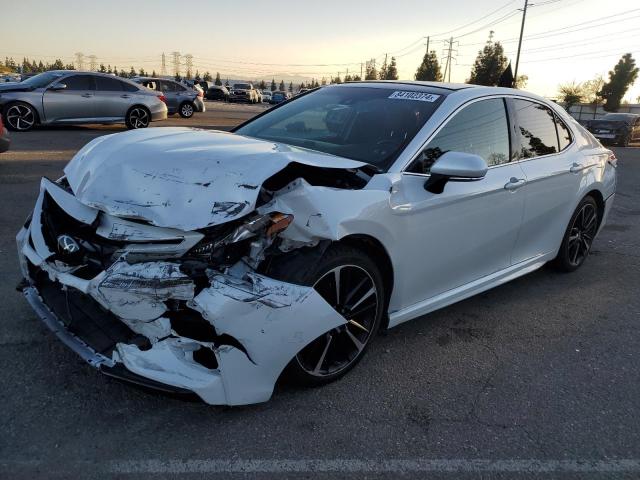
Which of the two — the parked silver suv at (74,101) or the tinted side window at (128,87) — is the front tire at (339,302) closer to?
the parked silver suv at (74,101)

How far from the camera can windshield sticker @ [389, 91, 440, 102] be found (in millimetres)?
3590

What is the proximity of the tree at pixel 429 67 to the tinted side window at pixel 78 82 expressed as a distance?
5883cm

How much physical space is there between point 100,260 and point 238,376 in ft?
2.93

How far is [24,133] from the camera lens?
40.3ft

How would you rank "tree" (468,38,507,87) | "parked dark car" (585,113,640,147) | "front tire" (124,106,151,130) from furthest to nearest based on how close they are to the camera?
"tree" (468,38,507,87), "parked dark car" (585,113,640,147), "front tire" (124,106,151,130)

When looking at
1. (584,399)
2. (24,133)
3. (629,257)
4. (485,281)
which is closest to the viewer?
(584,399)

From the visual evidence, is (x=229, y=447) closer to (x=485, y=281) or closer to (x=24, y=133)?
(x=485, y=281)

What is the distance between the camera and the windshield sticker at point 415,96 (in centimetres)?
359

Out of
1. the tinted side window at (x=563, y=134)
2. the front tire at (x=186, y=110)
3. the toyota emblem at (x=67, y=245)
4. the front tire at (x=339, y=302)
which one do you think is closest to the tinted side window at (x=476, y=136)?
the front tire at (x=339, y=302)

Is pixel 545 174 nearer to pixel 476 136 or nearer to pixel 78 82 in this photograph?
pixel 476 136

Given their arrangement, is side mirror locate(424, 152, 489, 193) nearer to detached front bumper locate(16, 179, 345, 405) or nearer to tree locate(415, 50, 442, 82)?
detached front bumper locate(16, 179, 345, 405)

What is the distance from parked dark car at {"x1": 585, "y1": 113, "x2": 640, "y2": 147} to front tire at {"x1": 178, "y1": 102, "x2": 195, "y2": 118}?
1802 centimetres

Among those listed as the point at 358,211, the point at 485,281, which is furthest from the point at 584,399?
the point at 358,211

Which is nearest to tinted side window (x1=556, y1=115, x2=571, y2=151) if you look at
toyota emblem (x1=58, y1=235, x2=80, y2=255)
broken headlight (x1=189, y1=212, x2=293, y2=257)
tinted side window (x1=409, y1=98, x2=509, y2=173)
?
tinted side window (x1=409, y1=98, x2=509, y2=173)
